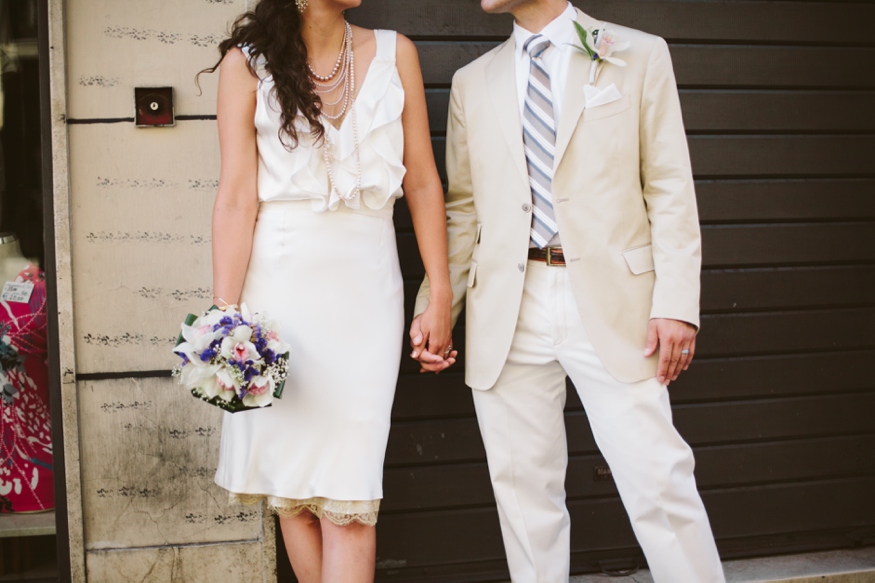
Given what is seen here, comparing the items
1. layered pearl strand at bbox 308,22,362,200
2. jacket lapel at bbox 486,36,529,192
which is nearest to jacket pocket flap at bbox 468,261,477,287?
jacket lapel at bbox 486,36,529,192

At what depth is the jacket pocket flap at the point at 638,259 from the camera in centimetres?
238

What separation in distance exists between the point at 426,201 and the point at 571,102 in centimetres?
55

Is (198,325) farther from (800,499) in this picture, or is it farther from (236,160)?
(800,499)

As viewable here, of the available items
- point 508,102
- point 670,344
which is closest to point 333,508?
point 670,344

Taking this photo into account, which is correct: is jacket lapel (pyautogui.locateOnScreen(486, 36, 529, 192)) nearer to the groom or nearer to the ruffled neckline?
the groom

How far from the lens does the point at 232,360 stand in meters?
2.05

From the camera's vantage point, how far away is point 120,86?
113 inches

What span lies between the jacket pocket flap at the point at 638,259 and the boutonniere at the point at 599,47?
1.75ft

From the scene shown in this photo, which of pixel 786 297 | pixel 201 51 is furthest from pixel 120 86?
pixel 786 297

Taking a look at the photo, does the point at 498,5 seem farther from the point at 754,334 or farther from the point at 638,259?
the point at 754,334

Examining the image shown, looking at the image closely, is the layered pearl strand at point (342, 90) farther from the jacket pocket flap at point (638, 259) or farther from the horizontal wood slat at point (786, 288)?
the horizontal wood slat at point (786, 288)

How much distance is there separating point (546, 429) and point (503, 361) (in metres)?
0.29

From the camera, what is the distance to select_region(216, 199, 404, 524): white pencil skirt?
7.67 feet

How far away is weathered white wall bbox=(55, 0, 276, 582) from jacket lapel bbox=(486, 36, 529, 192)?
1044 millimetres
